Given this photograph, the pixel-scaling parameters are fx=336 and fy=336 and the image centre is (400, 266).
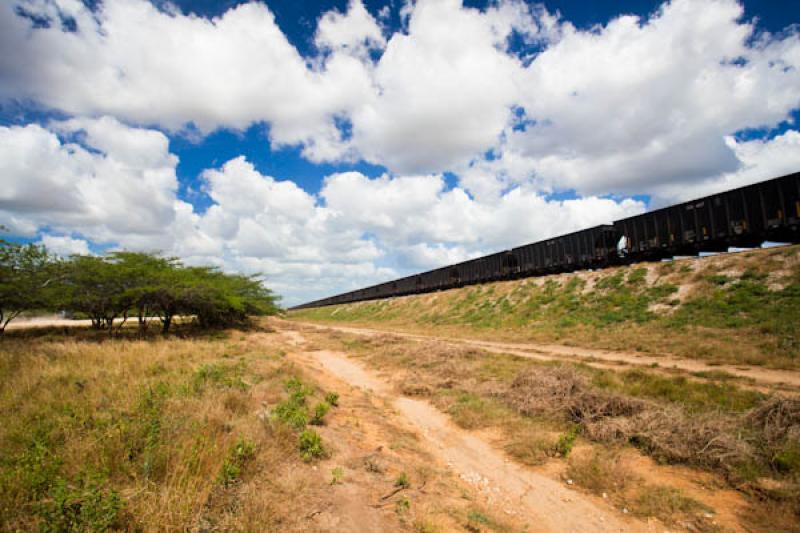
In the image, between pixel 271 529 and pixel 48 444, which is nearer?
pixel 271 529

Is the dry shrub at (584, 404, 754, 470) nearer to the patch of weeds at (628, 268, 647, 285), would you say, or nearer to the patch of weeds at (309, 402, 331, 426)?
the patch of weeds at (309, 402, 331, 426)

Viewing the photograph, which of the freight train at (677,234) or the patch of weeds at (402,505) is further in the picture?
the freight train at (677,234)

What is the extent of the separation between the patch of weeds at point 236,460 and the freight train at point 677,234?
27.4 meters

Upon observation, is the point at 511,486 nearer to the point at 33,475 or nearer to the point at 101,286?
the point at 33,475

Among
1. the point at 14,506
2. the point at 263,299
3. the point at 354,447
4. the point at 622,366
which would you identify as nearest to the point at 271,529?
the point at 14,506

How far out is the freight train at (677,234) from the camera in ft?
61.9

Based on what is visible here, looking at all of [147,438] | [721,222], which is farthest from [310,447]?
[721,222]

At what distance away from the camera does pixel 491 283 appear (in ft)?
132

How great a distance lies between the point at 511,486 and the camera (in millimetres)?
6156

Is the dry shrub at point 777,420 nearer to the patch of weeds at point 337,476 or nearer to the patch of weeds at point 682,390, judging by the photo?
the patch of weeds at point 682,390

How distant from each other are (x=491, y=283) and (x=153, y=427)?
1500 inches

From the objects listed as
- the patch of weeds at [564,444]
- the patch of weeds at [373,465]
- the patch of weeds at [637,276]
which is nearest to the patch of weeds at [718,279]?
the patch of weeds at [637,276]

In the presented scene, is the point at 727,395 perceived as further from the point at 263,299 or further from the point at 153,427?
the point at 263,299

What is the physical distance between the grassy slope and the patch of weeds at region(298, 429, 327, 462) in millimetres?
14906
